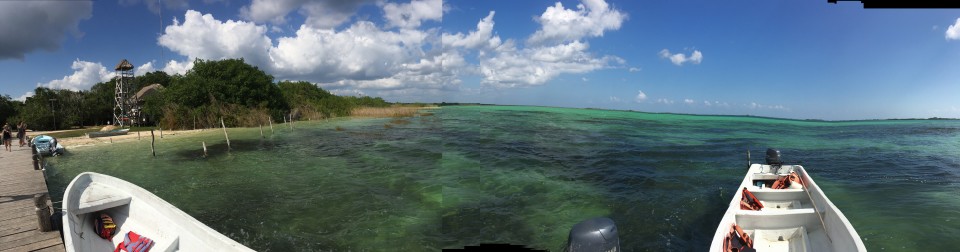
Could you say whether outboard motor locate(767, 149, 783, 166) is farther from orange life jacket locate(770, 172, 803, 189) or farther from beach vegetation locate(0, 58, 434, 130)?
beach vegetation locate(0, 58, 434, 130)

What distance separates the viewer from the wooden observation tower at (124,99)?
121 ft

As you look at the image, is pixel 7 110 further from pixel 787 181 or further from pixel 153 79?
pixel 787 181

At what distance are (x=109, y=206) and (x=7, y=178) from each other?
778 centimetres

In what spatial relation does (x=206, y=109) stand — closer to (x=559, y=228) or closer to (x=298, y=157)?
(x=298, y=157)

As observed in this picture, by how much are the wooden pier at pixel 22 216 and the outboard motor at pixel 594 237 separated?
264 inches

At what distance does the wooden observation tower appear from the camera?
1454 inches

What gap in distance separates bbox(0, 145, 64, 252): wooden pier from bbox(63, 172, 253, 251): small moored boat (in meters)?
0.39

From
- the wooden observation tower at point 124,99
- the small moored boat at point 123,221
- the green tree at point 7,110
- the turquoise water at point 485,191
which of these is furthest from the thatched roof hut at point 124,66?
the small moored boat at point 123,221

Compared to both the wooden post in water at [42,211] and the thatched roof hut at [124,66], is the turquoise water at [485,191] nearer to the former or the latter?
the wooden post in water at [42,211]

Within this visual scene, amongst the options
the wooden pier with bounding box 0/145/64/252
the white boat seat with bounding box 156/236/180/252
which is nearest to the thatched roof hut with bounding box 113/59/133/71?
the wooden pier with bounding box 0/145/64/252

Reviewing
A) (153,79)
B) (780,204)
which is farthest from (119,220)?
(153,79)

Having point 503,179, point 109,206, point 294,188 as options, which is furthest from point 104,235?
point 503,179

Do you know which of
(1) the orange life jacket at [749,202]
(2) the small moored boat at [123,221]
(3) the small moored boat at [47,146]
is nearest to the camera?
(2) the small moored boat at [123,221]

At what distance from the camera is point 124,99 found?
37938 mm
